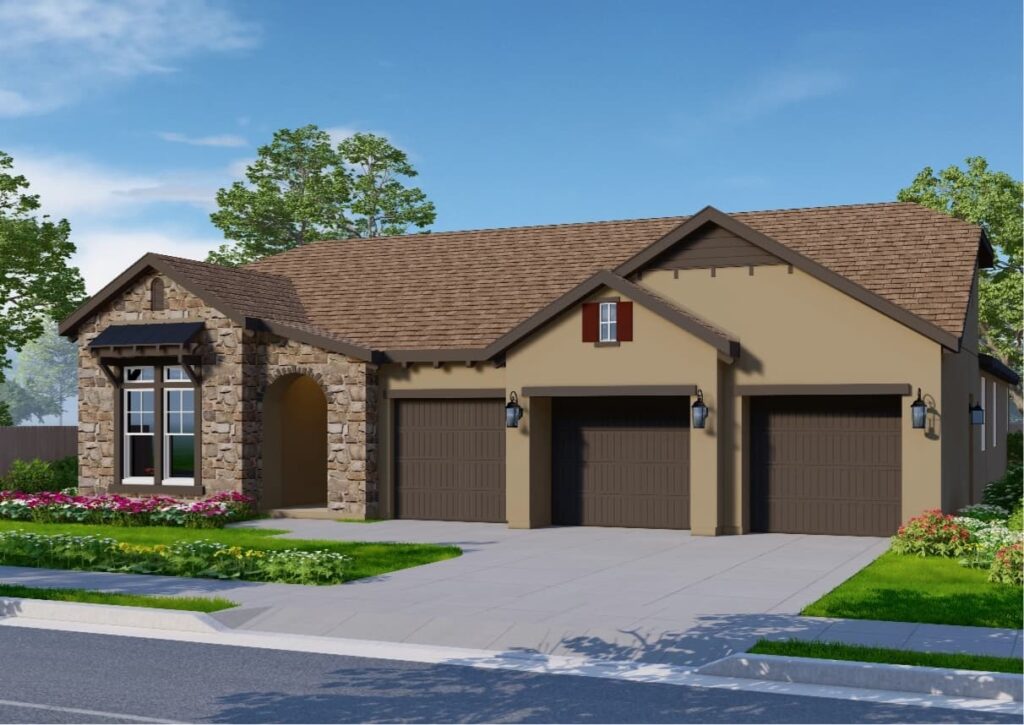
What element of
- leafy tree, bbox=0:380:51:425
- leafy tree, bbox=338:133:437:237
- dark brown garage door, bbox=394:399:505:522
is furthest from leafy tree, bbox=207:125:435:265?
leafy tree, bbox=0:380:51:425

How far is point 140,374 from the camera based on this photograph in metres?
25.3

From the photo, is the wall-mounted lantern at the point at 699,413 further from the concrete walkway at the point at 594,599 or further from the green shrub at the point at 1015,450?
the green shrub at the point at 1015,450

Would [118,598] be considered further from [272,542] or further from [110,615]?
[272,542]

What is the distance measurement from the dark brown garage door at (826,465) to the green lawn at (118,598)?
1117 centimetres

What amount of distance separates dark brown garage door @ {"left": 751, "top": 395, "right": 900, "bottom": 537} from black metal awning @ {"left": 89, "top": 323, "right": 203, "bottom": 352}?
436 inches

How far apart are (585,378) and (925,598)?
9343 millimetres

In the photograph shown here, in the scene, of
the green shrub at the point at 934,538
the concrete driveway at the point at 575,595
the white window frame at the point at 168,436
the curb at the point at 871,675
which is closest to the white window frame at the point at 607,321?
the concrete driveway at the point at 575,595

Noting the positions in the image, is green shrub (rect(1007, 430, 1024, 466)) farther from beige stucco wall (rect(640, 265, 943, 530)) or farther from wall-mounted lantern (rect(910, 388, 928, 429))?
wall-mounted lantern (rect(910, 388, 928, 429))

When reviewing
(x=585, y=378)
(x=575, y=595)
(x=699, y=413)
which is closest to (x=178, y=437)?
(x=585, y=378)

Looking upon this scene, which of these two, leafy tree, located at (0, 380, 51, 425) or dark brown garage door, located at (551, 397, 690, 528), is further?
leafy tree, located at (0, 380, 51, 425)

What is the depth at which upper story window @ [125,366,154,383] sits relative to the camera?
82.5 ft

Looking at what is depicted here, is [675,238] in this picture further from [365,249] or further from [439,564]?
[365,249]

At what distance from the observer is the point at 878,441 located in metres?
20.7

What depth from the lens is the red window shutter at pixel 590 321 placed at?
851 inches
